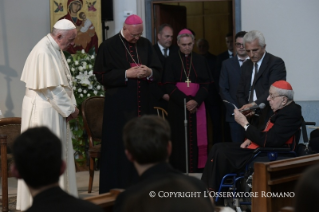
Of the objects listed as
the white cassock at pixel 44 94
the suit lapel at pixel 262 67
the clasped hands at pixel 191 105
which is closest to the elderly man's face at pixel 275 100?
the suit lapel at pixel 262 67

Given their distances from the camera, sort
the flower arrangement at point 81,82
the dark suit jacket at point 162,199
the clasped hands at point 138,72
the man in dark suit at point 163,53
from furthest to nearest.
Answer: the flower arrangement at point 81,82
the man in dark suit at point 163,53
the clasped hands at point 138,72
the dark suit jacket at point 162,199

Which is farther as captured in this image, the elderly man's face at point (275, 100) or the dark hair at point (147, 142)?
the elderly man's face at point (275, 100)

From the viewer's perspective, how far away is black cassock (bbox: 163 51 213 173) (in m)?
7.46

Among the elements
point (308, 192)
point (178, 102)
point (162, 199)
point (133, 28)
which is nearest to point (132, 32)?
point (133, 28)

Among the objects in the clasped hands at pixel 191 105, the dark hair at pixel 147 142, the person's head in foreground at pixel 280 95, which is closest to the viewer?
the dark hair at pixel 147 142

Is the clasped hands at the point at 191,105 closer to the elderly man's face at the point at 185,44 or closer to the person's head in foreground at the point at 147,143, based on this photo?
the elderly man's face at the point at 185,44

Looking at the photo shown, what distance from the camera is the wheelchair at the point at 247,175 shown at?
497 centimetres

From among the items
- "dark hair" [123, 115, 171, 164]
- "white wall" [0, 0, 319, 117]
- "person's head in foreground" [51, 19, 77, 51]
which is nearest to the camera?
"dark hair" [123, 115, 171, 164]

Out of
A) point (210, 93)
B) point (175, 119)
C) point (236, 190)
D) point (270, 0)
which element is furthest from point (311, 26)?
point (236, 190)

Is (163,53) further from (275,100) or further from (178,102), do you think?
(275,100)

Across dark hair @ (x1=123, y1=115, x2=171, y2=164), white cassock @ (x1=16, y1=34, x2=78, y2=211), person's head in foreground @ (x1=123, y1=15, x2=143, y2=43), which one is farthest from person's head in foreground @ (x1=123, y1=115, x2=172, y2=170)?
person's head in foreground @ (x1=123, y1=15, x2=143, y2=43)

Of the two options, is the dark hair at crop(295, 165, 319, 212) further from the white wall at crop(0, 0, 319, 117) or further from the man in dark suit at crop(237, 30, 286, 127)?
the white wall at crop(0, 0, 319, 117)

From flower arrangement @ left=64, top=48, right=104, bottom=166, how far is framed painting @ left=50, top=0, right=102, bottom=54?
55 centimetres

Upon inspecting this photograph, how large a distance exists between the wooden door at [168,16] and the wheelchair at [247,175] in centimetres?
421
